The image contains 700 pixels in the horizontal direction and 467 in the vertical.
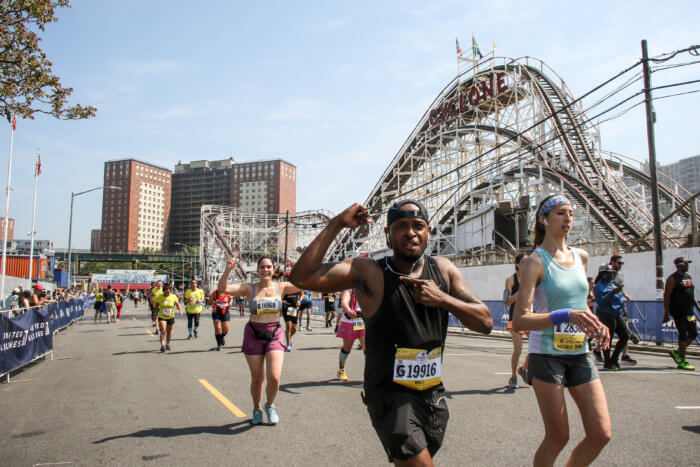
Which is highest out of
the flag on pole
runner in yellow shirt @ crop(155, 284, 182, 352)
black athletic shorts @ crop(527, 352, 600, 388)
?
the flag on pole

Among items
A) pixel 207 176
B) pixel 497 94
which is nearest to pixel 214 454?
pixel 497 94

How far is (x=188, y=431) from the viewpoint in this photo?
509 cm

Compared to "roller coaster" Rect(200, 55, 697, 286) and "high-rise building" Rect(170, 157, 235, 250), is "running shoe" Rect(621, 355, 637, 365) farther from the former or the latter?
"high-rise building" Rect(170, 157, 235, 250)

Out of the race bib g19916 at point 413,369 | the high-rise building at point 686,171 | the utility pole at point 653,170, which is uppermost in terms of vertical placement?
the high-rise building at point 686,171

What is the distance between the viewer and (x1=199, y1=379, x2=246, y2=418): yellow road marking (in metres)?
5.82

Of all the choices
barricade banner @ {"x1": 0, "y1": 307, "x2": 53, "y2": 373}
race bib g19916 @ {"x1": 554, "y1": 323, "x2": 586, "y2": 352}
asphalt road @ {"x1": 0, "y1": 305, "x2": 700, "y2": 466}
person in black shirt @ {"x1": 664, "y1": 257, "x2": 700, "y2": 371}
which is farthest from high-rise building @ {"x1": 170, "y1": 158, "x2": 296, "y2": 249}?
race bib g19916 @ {"x1": 554, "y1": 323, "x2": 586, "y2": 352}

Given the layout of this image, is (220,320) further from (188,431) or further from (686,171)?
(686,171)

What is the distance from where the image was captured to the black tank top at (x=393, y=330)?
2344 mm

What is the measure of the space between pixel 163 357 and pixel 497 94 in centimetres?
2893

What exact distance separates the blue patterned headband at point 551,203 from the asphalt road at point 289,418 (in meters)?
2.08

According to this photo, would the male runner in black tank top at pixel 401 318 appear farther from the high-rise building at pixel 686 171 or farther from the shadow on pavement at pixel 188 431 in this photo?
the high-rise building at pixel 686 171

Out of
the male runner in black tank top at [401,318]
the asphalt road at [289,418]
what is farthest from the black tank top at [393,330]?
the asphalt road at [289,418]

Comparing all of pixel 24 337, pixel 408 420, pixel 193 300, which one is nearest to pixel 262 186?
pixel 193 300

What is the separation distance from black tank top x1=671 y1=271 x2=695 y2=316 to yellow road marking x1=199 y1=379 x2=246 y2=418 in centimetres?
743
